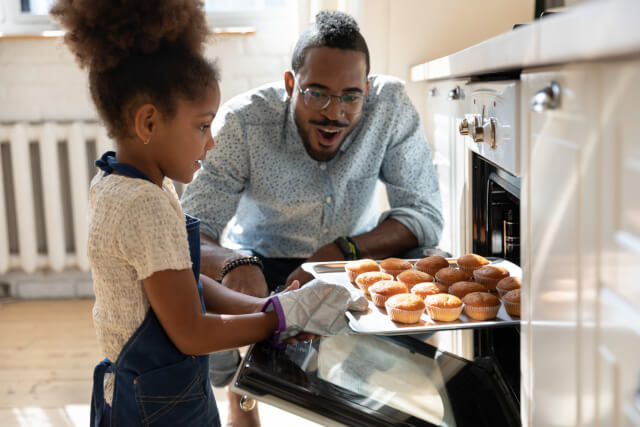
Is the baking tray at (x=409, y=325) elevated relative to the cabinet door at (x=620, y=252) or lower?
lower

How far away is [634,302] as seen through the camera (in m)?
0.53

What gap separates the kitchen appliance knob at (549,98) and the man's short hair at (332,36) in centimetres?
103

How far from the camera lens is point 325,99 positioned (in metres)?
1.67

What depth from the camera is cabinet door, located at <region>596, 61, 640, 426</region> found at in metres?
0.52

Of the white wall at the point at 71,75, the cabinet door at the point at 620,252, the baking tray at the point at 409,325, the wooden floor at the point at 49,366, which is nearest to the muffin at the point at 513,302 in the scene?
the baking tray at the point at 409,325

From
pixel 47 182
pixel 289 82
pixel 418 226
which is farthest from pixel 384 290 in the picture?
pixel 47 182

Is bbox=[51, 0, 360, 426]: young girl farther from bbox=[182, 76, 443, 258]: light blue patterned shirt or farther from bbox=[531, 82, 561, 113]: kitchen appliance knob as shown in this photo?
bbox=[182, 76, 443, 258]: light blue patterned shirt

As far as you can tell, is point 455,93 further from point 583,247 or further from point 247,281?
point 583,247

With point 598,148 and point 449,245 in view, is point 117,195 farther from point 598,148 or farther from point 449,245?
point 449,245

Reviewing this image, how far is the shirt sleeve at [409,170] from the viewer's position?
1824mm

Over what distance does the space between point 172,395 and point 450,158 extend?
100 centimetres

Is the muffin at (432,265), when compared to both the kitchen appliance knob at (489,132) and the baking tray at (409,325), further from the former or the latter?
the kitchen appliance knob at (489,132)

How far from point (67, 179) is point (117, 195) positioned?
2.45 meters

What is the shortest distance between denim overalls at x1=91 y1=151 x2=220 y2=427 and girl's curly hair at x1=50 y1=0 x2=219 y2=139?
0.33 ft
